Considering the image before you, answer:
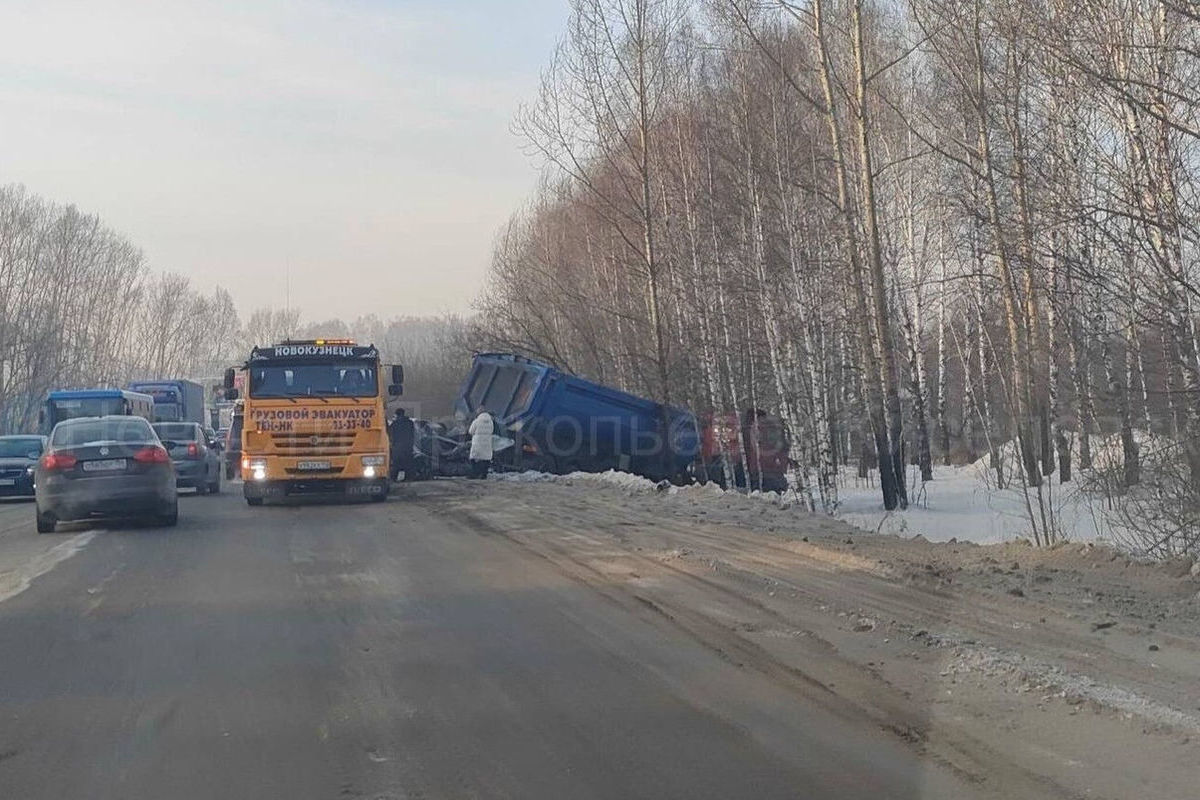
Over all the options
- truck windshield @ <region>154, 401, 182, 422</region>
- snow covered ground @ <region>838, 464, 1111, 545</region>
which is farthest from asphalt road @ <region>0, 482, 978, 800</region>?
truck windshield @ <region>154, 401, 182, 422</region>

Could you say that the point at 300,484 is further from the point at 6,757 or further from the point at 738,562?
the point at 6,757

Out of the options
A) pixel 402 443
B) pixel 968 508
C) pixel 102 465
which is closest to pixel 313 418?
pixel 102 465

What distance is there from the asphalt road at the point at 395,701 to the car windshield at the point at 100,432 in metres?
5.88

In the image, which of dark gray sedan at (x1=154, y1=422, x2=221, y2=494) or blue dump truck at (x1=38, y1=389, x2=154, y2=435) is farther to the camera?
blue dump truck at (x1=38, y1=389, x2=154, y2=435)

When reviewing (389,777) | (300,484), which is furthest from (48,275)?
(389,777)

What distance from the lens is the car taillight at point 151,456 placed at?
18188 millimetres

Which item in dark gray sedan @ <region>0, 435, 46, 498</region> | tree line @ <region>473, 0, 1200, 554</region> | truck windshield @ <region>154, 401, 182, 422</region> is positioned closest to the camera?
tree line @ <region>473, 0, 1200, 554</region>

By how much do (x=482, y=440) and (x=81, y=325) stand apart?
69.7m

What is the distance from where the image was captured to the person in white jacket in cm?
2917

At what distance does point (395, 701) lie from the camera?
7258mm

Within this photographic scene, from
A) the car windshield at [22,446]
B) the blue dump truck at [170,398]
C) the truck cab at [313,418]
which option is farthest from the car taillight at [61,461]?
the blue dump truck at [170,398]

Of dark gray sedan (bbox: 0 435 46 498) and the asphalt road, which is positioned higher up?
dark gray sedan (bbox: 0 435 46 498)

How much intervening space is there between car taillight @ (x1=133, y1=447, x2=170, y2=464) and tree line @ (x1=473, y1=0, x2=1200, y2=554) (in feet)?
32.5

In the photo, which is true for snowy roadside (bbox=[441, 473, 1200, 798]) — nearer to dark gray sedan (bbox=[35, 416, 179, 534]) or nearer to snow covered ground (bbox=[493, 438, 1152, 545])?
snow covered ground (bbox=[493, 438, 1152, 545])
